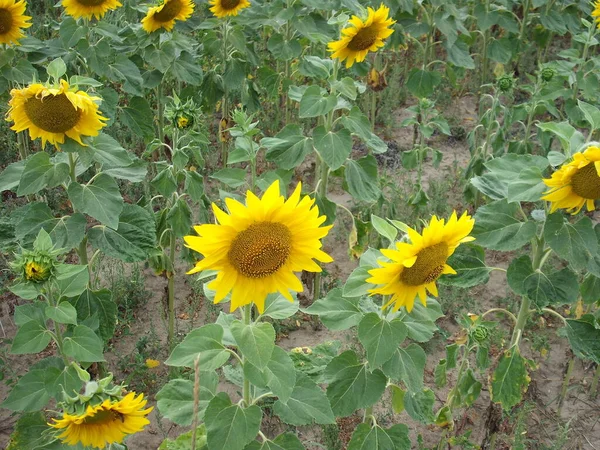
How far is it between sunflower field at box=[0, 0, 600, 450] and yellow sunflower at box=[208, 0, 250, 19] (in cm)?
1

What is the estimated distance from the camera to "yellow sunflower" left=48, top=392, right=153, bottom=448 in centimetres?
188

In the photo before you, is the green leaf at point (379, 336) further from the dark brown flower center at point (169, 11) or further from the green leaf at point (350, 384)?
the dark brown flower center at point (169, 11)

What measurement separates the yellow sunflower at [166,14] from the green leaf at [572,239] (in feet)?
7.10

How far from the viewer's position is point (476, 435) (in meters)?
3.06

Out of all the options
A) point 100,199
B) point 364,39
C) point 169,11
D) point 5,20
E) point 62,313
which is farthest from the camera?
point 169,11

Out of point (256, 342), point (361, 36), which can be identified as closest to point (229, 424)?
point (256, 342)

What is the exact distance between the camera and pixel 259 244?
1.62 meters

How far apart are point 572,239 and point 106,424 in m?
1.55

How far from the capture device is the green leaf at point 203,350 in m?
1.77

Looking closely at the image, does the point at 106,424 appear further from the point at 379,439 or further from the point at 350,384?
the point at 379,439

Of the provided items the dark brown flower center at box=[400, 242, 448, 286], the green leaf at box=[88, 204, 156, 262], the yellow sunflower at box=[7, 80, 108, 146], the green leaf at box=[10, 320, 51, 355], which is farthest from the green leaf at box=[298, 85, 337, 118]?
the green leaf at box=[10, 320, 51, 355]

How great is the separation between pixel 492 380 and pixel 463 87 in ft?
12.1

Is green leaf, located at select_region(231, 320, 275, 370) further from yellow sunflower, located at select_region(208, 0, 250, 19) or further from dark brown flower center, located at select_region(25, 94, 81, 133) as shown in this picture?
yellow sunflower, located at select_region(208, 0, 250, 19)

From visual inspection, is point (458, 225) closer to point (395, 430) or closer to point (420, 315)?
point (420, 315)
